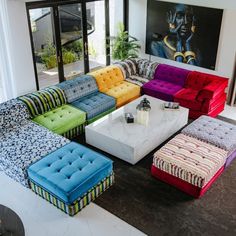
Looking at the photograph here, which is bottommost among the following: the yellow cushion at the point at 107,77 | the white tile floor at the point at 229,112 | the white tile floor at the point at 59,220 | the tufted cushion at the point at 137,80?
the white tile floor at the point at 229,112

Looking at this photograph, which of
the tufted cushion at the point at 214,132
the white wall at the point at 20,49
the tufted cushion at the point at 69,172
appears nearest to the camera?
the tufted cushion at the point at 69,172

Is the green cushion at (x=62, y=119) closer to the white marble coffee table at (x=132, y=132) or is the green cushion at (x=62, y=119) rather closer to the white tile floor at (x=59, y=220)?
the white marble coffee table at (x=132, y=132)

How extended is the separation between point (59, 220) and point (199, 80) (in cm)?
426

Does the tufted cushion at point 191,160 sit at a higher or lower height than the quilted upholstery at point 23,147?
lower

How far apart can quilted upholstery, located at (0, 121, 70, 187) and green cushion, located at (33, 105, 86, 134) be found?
0.21 m

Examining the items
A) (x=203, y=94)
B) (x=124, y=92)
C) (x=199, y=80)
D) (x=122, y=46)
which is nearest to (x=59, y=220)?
(x=124, y=92)

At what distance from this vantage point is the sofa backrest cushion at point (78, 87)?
647 cm

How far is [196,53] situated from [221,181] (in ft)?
11.5

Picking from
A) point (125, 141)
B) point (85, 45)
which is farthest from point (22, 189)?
point (85, 45)

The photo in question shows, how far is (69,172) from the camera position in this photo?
14.8ft

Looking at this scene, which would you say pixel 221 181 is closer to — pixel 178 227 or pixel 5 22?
pixel 178 227

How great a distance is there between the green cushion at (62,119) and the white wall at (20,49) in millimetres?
1083

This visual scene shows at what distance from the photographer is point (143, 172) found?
5.23m

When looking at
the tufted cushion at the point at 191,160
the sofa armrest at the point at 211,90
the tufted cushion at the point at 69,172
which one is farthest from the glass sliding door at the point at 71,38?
the tufted cushion at the point at 191,160
